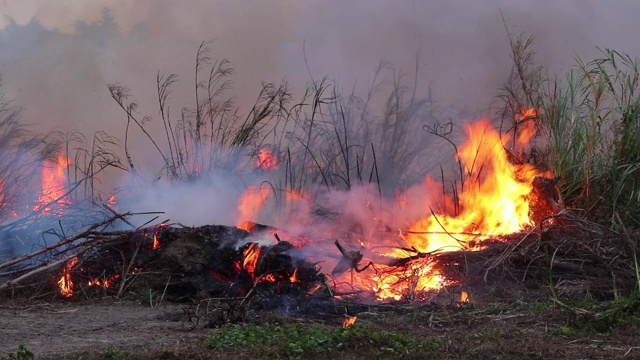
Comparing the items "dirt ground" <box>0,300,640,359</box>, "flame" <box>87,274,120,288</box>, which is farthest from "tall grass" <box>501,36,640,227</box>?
"flame" <box>87,274,120,288</box>

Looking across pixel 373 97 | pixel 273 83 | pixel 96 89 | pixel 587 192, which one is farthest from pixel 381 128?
pixel 96 89

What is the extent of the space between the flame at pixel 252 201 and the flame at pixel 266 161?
10.1 inches

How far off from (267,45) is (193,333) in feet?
15.3

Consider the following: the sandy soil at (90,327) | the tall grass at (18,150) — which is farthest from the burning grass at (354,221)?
the sandy soil at (90,327)

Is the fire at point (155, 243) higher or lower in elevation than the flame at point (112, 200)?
lower

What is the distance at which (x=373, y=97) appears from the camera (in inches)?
367

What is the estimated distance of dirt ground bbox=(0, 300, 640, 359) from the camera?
4779 mm

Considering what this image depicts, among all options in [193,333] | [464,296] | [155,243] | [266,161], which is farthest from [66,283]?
[464,296]

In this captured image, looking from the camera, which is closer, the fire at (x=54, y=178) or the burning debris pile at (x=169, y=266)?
the burning debris pile at (x=169, y=266)

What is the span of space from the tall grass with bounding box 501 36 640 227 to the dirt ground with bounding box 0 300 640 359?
2.04 metres

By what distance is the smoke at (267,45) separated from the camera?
29.8 feet

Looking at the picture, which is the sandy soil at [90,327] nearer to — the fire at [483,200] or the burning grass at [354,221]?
the burning grass at [354,221]

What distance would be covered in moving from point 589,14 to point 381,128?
2.81 metres

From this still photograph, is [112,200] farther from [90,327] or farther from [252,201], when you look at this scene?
[90,327]
